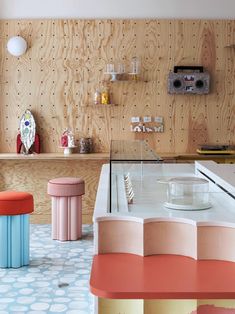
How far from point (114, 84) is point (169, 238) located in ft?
13.6

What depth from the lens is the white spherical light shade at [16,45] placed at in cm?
581

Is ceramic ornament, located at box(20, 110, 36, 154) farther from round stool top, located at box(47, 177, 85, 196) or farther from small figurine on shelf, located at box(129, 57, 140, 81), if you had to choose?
small figurine on shelf, located at box(129, 57, 140, 81)

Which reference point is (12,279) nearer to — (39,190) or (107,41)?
(39,190)

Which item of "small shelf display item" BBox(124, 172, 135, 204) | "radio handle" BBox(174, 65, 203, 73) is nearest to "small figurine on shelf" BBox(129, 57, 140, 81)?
"radio handle" BBox(174, 65, 203, 73)

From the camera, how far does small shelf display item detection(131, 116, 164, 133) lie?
19.6 feet

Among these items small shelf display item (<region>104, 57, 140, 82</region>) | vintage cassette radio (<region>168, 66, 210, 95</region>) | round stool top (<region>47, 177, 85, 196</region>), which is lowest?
round stool top (<region>47, 177, 85, 196</region>)

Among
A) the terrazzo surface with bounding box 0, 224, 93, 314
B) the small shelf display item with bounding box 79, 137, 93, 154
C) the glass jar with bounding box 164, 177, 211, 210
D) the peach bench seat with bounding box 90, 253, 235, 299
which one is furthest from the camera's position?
the small shelf display item with bounding box 79, 137, 93, 154

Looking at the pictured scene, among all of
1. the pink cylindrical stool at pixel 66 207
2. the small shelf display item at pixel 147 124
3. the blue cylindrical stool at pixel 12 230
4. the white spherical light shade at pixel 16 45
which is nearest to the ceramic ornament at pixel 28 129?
the white spherical light shade at pixel 16 45

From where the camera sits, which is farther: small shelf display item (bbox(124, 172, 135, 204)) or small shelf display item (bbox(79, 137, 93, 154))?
small shelf display item (bbox(79, 137, 93, 154))

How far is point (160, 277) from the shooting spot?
68.3 inches

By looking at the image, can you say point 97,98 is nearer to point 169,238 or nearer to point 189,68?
point 189,68

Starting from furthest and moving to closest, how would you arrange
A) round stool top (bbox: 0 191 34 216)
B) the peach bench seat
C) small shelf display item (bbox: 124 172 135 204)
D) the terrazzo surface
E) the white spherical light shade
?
the white spherical light shade, round stool top (bbox: 0 191 34 216), the terrazzo surface, small shelf display item (bbox: 124 172 135 204), the peach bench seat

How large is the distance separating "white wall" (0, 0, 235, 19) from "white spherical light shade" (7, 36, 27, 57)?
0.99 feet

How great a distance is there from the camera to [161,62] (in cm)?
593
